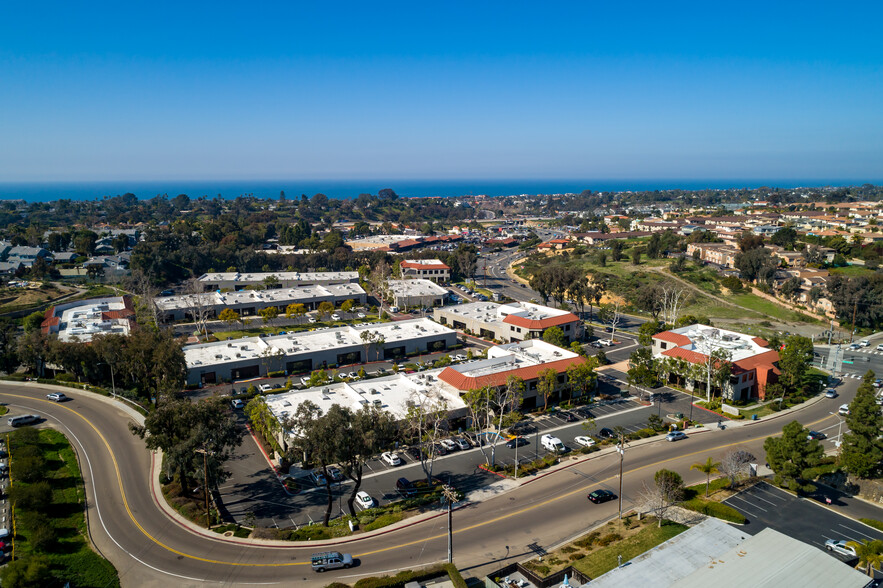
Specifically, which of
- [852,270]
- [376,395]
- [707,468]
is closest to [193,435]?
[376,395]

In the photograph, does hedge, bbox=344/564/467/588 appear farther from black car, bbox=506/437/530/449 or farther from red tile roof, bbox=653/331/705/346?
red tile roof, bbox=653/331/705/346

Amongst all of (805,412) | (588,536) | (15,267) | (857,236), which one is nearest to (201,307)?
(15,267)

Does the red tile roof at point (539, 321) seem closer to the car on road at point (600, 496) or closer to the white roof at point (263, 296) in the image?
the white roof at point (263, 296)

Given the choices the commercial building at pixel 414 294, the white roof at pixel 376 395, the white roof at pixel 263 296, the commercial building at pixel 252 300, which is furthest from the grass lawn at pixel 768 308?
the white roof at pixel 263 296

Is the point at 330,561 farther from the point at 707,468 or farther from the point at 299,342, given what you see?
the point at 299,342

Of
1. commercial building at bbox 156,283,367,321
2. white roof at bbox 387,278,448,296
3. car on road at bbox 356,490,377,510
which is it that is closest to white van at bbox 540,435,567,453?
car on road at bbox 356,490,377,510

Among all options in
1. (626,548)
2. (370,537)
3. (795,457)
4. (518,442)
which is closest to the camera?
(626,548)

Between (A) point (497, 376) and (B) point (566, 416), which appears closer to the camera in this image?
(B) point (566, 416)
